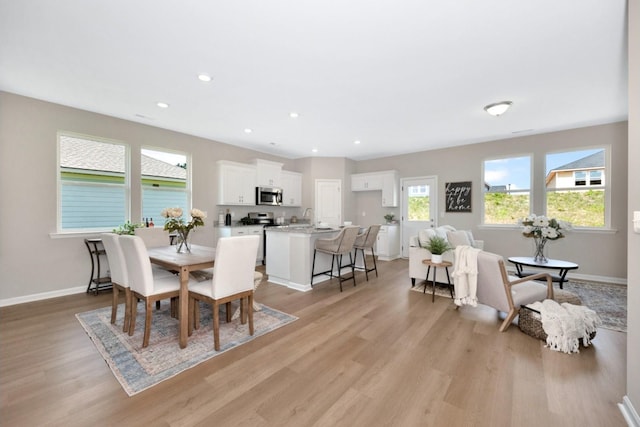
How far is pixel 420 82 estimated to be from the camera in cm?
310

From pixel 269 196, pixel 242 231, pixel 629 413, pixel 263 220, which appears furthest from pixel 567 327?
pixel 269 196

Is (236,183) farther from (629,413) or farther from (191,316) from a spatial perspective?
(629,413)

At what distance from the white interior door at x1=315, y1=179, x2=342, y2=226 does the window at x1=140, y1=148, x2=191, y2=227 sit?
326 centimetres

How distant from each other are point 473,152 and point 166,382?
6.58 meters

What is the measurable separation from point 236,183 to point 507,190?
5823 mm

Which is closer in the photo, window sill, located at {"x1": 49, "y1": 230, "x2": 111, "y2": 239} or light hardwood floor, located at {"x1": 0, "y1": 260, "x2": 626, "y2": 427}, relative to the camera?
light hardwood floor, located at {"x1": 0, "y1": 260, "x2": 626, "y2": 427}

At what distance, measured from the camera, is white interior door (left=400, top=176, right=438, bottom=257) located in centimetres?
637

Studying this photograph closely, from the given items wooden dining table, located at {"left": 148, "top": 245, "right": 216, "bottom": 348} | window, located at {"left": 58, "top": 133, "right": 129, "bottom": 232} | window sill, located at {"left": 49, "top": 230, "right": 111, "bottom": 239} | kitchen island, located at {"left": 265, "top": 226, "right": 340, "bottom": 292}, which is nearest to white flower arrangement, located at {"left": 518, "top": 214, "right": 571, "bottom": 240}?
kitchen island, located at {"left": 265, "top": 226, "right": 340, "bottom": 292}

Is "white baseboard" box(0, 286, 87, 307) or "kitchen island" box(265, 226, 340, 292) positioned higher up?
"kitchen island" box(265, 226, 340, 292)

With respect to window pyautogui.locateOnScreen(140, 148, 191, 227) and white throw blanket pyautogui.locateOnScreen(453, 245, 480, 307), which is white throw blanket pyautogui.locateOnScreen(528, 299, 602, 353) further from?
window pyautogui.locateOnScreen(140, 148, 191, 227)

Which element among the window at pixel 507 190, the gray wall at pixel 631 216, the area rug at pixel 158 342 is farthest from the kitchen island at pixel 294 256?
the window at pixel 507 190

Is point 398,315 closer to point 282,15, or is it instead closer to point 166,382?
point 166,382

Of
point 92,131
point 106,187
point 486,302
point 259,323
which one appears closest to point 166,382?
point 259,323

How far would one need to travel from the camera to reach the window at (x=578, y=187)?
182 inches
